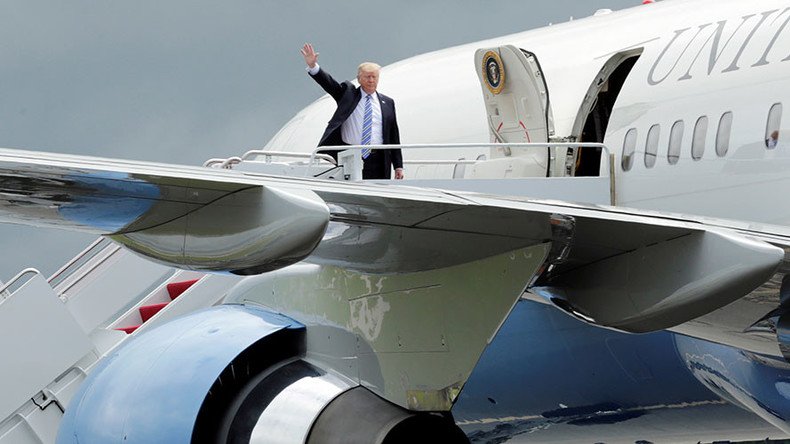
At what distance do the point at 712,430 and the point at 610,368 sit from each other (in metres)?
0.92

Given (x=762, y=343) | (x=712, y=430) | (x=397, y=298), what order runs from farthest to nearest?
(x=712, y=430) → (x=397, y=298) → (x=762, y=343)

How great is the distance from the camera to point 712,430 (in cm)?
803

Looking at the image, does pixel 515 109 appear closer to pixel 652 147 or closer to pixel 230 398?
pixel 652 147

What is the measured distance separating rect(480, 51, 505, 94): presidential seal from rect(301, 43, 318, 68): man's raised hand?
4.76 feet

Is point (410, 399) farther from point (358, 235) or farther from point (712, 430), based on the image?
point (712, 430)

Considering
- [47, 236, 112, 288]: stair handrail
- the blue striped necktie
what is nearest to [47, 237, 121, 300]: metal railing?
[47, 236, 112, 288]: stair handrail

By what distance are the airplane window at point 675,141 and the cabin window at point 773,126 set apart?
0.78 metres

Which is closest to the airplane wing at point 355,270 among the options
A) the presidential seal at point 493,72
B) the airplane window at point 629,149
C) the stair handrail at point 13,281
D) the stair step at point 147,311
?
the airplane window at point 629,149

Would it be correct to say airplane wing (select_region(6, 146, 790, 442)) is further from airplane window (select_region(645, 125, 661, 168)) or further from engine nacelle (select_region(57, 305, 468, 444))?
airplane window (select_region(645, 125, 661, 168))

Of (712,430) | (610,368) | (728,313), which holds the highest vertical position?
(728,313)

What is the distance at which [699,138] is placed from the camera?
832 centimetres

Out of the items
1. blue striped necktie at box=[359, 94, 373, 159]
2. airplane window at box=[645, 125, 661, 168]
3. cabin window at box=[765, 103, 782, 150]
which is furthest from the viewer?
blue striped necktie at box=[359, 94, 373, 159]

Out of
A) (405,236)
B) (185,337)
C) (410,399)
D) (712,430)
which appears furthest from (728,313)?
(185,337)

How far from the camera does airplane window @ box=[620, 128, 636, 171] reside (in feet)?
29.1
